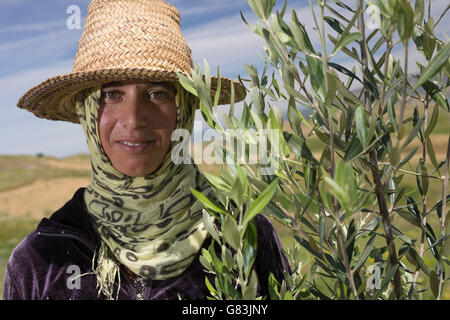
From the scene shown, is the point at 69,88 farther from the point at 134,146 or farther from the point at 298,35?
the point at 298,35

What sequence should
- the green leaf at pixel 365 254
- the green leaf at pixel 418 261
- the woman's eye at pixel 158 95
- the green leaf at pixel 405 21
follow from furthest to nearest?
1. the woman's eye at pixel 158 95
2. the green leaf at pixel 418 261
3. the green leaf at pixel 365 254
4. the green leaf at pixel 405 21

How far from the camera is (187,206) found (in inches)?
81.7

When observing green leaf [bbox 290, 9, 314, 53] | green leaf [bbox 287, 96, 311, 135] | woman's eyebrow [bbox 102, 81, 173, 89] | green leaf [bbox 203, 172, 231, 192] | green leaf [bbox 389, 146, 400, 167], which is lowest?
green leaf [bbox 203, 172, 231, 192]

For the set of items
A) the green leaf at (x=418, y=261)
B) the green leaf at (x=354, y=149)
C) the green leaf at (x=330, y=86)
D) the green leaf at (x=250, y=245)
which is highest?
the green leaf at (x=330, y=86)

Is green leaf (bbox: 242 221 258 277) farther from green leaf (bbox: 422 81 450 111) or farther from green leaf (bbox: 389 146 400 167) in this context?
green leaf (bbox: 422 81 450 111)

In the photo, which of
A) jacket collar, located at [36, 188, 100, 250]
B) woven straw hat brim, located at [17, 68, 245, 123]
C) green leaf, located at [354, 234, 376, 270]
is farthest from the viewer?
jacket collar, located at [36, 188, 100, 250]

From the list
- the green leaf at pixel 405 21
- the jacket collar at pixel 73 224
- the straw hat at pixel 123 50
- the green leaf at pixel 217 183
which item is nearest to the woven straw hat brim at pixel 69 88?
the straw hat at pixel 123 50

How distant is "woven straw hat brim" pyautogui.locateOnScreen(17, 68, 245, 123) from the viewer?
175cm

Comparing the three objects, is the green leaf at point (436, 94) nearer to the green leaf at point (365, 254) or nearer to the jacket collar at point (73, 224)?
the green leaf at point (365, 254)

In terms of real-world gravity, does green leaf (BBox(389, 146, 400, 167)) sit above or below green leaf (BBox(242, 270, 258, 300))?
above

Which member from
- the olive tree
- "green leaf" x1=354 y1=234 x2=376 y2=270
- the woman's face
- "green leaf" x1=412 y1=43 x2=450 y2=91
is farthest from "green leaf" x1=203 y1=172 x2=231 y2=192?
the woman's face

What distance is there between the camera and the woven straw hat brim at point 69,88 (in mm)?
1752

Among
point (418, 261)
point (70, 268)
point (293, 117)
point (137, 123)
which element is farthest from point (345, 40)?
point (70, 268)

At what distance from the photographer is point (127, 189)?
1.99 m
